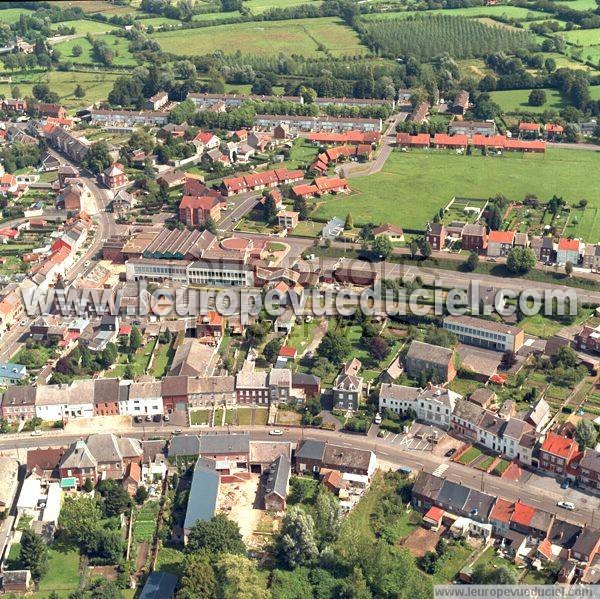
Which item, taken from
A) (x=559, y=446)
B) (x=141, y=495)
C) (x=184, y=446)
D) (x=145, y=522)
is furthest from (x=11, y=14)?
(x=559, y=446)

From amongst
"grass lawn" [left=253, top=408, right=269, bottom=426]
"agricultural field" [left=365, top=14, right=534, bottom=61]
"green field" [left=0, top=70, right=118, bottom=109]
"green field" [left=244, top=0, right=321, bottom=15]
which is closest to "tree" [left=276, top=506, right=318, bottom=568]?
"grass lawn" [left=253, top=408, right=269, bottom=426]

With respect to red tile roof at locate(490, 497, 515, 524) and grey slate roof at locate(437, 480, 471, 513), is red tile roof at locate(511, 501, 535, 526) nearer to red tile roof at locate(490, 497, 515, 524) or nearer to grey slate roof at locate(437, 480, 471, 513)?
red tile roof at locate(490, 497, 515, 524)

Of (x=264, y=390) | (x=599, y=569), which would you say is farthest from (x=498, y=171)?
(x=599, y=569)

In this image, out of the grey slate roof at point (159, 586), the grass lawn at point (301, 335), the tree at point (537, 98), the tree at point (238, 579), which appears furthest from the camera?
the tree at point (537, 98)

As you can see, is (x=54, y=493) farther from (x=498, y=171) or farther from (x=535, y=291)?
(x=498, y=171)

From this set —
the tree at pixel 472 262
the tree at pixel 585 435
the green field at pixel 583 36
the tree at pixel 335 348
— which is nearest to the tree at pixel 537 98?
the green field at pixel 583 36

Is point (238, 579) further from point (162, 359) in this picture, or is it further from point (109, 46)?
point (109, 46)

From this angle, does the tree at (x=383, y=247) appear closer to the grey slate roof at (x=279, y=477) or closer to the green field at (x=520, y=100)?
the grey slate roof at (x=279, y=477)
